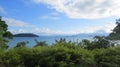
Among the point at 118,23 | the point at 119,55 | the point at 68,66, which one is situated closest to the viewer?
the point at 68,66

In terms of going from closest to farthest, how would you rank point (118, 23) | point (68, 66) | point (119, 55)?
A: point (68, 66) → point (119, 55) → point (118, 23)

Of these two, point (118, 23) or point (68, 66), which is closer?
point (68, 66)

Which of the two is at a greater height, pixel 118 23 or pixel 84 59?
pixel 118 23

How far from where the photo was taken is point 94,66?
326 inches

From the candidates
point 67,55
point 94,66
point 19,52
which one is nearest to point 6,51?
point 19,52

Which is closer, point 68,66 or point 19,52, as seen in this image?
point 68,66

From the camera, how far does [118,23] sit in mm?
27906

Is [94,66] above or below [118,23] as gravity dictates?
below

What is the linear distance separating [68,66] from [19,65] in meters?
1.47

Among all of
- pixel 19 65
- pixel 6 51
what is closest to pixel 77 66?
pixel 19 65

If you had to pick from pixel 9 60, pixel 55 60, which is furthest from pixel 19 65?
pixel 55 60

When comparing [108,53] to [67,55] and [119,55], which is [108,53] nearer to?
[119,55]

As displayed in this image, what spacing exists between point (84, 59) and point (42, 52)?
52.2 inches

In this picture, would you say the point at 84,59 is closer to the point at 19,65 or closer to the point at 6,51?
the point at 19,65
